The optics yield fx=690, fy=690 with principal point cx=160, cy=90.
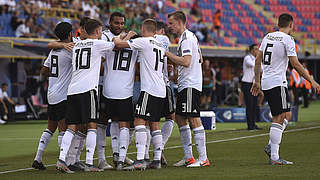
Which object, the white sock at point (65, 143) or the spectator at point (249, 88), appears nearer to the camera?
the white sock at point (65, 143)

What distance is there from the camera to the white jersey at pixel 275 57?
10.3 m

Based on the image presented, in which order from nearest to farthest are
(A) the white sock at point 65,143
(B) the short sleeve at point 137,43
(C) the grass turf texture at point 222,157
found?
(C) the grass turf texture at point 222,157
(A) the white sock at point 65,143
(B) the short sleeve at point 137,43

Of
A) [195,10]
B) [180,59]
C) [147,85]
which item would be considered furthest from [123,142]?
[195,10]

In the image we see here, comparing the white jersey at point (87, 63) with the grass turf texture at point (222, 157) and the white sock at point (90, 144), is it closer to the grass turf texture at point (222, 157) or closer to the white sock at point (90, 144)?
the white sock at point (90, 144)

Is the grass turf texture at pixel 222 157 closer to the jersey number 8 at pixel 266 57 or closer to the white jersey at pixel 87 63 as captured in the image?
the white jersey at pixel 87 63

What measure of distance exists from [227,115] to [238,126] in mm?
1741

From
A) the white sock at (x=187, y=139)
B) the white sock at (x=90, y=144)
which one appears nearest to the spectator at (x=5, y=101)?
the white sock at (x=187, y=139)

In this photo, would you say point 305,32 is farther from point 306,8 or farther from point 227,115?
point 227,115

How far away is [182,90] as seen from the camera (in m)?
10.1

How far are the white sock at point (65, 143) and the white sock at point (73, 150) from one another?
0.93ft

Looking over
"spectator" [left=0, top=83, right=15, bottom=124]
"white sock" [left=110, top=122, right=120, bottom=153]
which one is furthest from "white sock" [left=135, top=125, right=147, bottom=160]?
"spectator" [left=0, top=83, right=15, bottom=124]

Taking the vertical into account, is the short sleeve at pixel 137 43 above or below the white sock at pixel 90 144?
above

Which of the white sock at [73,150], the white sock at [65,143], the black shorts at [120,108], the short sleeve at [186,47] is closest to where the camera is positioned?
the white sock at [65,143]

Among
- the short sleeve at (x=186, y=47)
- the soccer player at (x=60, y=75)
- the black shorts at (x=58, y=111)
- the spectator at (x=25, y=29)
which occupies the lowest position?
the black shorts at (x=58, y=111)
